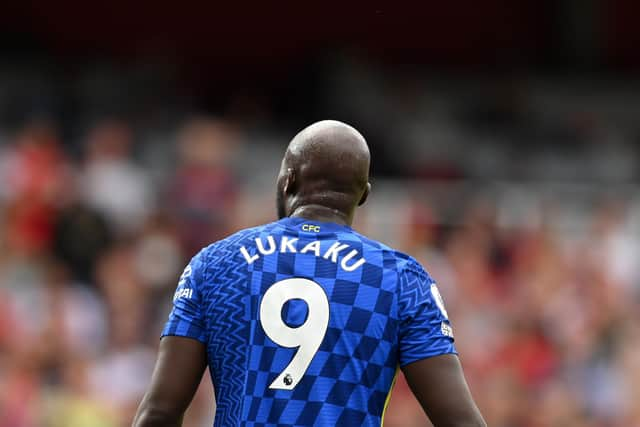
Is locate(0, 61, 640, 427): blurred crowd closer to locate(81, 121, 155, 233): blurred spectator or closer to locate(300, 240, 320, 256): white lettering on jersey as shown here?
locate(81, 121, 155, 233): blurred spectator

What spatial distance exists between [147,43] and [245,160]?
4.04 metres

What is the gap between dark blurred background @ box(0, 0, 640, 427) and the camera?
31.5 ft

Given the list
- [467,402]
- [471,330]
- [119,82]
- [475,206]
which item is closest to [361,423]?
[467,402]

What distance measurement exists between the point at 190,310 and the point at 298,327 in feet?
1.15

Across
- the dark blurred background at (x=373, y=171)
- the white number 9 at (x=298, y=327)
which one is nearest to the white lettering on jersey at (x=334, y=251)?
the white number 9 at (x=298, y=327)

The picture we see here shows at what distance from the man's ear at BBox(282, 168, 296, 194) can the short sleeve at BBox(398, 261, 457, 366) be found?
453 mm

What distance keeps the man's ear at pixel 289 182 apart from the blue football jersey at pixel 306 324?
17 centimetres

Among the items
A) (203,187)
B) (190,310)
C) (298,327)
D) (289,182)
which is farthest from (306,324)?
(203,187)

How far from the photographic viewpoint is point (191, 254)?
10375mm

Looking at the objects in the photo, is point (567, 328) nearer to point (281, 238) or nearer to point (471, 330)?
point (471, 330)

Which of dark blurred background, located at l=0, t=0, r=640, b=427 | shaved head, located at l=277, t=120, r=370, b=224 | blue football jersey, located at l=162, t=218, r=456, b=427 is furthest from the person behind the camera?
dark blurred background, located at l=0, t=0, r=640, b=427

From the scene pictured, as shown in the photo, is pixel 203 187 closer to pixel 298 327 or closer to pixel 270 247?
pixel 270 247

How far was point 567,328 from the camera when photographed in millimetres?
10297

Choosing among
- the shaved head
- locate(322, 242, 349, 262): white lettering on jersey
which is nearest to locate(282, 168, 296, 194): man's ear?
the shaved head
